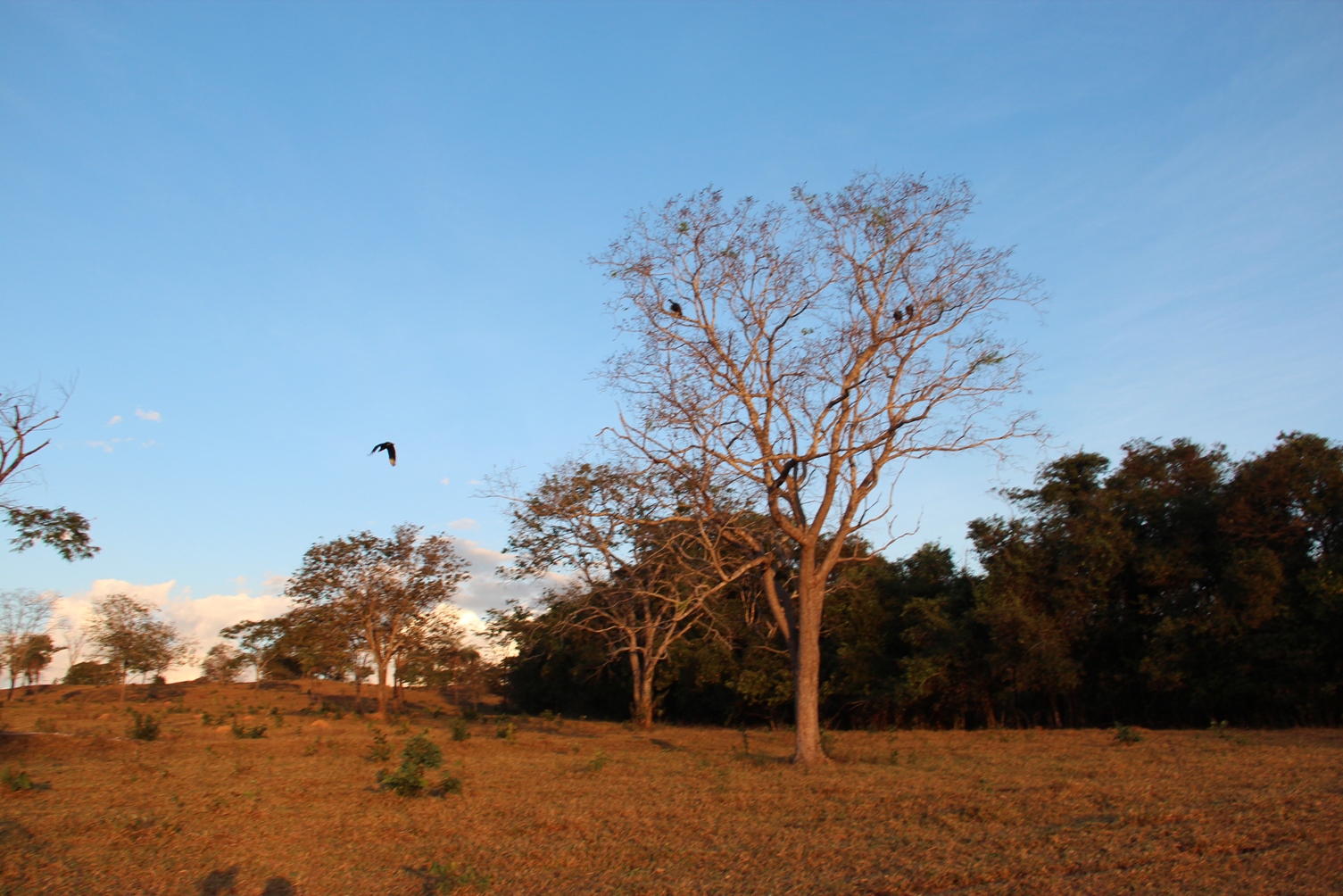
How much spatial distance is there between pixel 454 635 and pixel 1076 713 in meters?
18.3

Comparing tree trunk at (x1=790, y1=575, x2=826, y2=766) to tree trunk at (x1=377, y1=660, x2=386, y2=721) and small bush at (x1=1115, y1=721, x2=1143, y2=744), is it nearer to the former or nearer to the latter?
small bush at (x1=1115, y1=721, x2=1143, y2=744)

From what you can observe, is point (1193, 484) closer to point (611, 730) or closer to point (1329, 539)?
point (1329, 539)

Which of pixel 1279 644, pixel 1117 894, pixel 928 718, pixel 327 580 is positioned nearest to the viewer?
pixel 1117 894

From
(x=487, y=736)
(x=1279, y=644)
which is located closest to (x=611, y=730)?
(x=487, y=736)

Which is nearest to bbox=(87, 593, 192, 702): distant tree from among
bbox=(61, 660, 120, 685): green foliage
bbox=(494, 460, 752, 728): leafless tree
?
bbox=(61, 660, 120, 685): green foliage

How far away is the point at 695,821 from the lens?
27.0ft

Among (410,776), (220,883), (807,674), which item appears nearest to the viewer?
(220,883)

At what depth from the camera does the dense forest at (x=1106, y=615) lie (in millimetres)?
15289

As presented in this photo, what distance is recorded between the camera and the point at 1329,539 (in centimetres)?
1556

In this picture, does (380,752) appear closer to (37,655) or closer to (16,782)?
(16,782)

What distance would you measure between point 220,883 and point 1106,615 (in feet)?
55.8

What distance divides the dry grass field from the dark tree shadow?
24 mm

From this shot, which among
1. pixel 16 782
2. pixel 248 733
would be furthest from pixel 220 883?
pixel 248 733

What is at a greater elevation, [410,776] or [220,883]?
[410,776]
